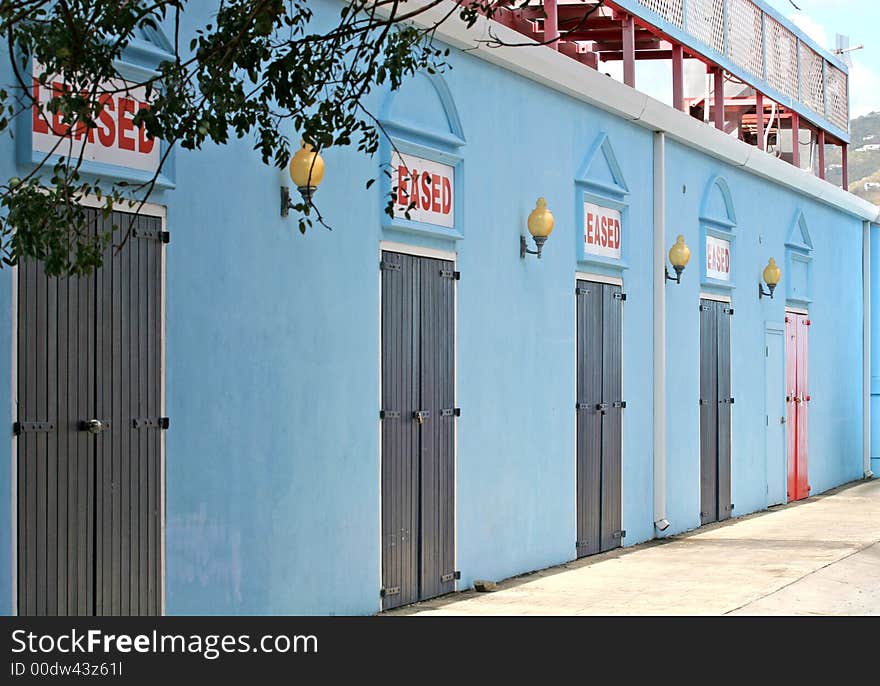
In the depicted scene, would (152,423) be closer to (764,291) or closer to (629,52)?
(629,52)

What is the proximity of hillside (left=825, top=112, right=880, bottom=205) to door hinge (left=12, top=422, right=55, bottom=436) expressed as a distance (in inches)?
3265

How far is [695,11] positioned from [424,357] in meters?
6.86

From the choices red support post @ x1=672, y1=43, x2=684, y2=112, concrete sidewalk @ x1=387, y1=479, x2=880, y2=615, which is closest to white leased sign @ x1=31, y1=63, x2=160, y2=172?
concrete sidewalk @ x1=387, y1=479, x2=880, y2=615

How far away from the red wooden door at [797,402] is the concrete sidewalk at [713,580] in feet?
11.8

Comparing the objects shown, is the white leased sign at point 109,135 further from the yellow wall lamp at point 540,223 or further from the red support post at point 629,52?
the red support post at point 629,52

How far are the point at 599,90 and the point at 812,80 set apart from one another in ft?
28.0

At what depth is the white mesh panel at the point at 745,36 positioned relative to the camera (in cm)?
1595

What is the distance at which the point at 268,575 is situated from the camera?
7.76 m

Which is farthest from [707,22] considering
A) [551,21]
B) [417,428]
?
[417,428]

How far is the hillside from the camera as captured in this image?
9556cm

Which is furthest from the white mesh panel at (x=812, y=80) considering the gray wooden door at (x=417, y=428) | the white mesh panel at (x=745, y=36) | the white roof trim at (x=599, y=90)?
the gray wooden door at (x=417, y=428)

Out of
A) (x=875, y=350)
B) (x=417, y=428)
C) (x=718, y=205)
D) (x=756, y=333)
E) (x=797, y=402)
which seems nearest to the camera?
(x=417, y=428)

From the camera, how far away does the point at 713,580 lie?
1030 centimetres
